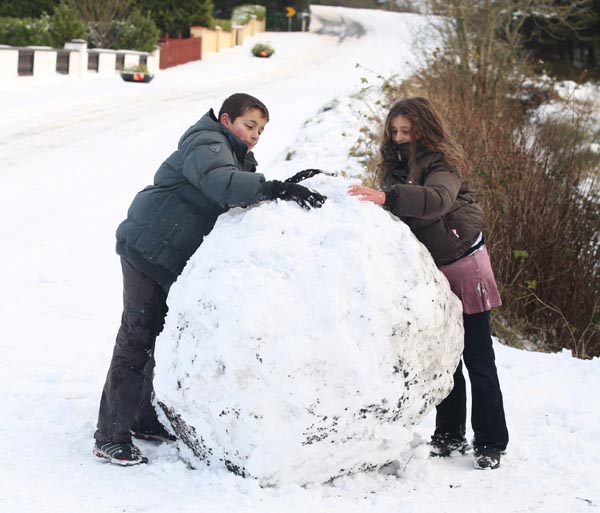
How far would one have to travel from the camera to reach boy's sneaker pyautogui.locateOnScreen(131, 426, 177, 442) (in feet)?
13.4

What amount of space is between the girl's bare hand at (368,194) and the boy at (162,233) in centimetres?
18

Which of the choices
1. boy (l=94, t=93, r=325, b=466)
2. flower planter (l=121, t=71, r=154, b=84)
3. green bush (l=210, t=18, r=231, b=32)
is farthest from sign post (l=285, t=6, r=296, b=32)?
boy (l=94, t=93, r=325, b=466)

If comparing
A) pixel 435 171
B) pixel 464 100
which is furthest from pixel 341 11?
pixel 435 171

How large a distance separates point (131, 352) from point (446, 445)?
1.68 meters

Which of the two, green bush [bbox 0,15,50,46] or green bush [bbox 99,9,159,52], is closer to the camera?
green bush [bbox 0,15,50,46]

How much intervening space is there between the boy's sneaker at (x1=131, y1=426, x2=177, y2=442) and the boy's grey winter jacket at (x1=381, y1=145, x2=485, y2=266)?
5.17ft

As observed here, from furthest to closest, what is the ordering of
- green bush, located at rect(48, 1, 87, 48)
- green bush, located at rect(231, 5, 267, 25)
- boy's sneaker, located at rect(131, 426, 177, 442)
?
1. green bush, located at rect(231, 5, 267, 25)
2. green bush, located at rect(48, 1, 87, 48)
3. boy's sneaker, located at rect(131, 426, 177, 442)

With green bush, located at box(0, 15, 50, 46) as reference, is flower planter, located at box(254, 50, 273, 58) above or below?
below

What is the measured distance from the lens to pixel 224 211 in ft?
12.5

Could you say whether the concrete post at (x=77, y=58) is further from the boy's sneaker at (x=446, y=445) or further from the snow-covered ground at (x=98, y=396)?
the boy's sneaker at (x=446, y=445)

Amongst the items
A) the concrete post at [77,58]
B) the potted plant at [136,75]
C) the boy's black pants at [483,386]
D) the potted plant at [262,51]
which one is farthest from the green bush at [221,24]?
the boy's black pants at [483,386]

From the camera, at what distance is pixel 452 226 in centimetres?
398

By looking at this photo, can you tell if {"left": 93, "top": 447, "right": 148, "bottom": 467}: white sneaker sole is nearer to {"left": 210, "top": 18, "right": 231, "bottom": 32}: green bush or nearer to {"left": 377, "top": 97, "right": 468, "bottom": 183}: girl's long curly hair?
{"left": 377, "top": 97, "right": 468, "bottom": 183}: girl's long curly hair

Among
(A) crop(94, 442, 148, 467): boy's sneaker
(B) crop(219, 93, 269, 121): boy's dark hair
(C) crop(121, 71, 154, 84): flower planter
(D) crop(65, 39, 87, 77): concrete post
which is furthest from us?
(C) crop(121, 71, 154, 84): flower planter
